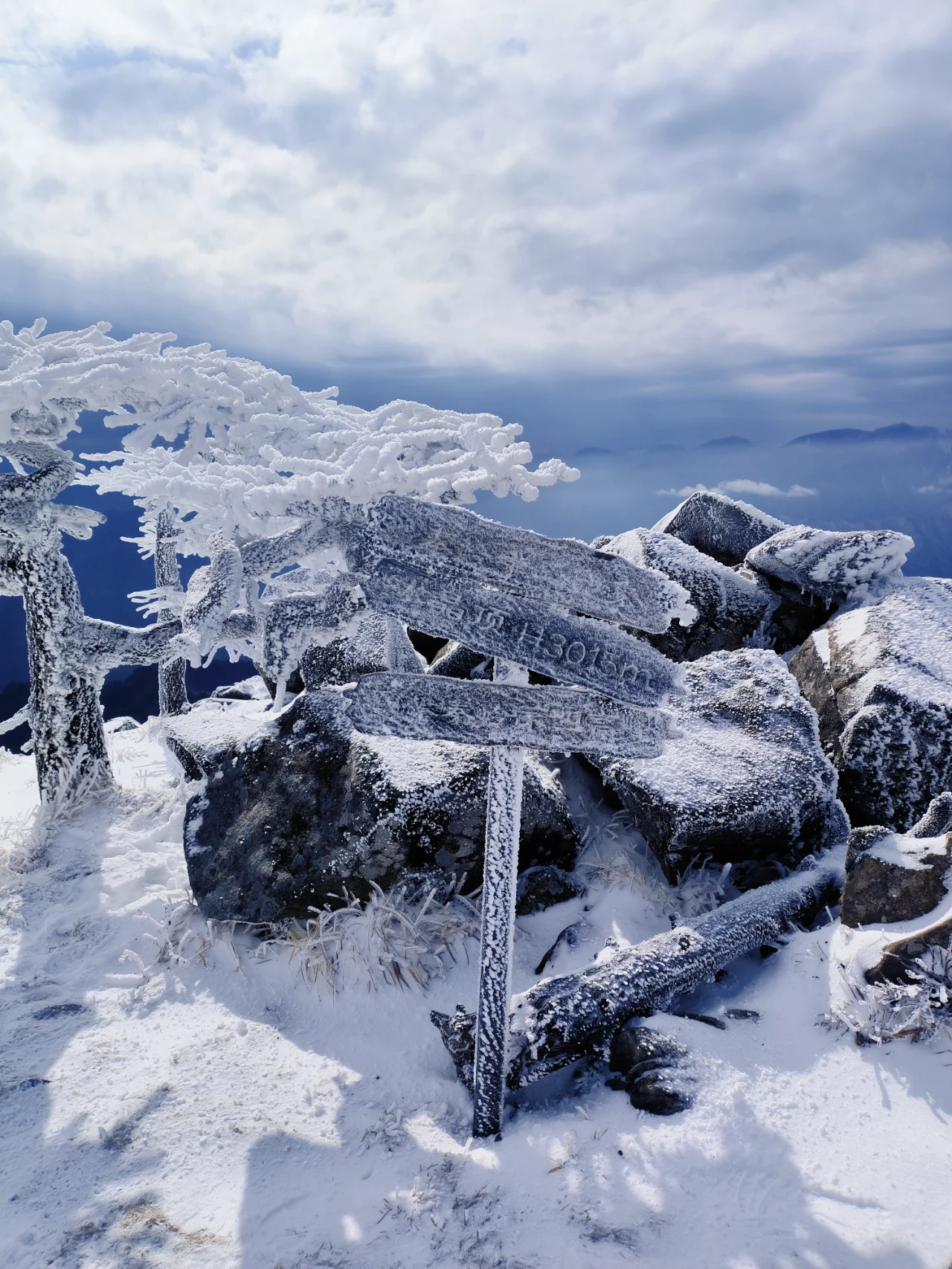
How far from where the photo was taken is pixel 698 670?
220 inches

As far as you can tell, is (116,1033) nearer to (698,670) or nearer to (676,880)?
(676,880)

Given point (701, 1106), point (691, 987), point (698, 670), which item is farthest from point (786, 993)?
point (698, 670)

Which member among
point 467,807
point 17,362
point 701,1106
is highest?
point 17,362

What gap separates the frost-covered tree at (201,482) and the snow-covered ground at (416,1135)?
2.12m

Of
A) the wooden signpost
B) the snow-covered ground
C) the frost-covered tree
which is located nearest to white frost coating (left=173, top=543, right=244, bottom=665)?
the frost-covered tree

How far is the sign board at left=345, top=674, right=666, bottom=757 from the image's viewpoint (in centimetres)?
299

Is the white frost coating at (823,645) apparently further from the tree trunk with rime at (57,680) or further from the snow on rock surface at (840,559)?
the tree trunk with rime at (57,680)

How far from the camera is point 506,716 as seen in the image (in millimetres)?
3020

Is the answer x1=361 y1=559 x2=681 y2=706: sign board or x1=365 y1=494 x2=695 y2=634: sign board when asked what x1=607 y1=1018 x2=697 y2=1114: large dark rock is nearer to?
x1=361 y1=559 x2=681 y2=706: sign board

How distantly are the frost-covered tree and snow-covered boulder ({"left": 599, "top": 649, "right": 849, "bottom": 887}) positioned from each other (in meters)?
2.08

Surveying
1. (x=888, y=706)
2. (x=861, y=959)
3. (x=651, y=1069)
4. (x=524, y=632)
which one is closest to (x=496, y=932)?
(x=651, y=1069)

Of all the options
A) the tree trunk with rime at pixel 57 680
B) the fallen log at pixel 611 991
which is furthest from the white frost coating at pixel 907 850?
the tree trunk with rime at pixel 57 680

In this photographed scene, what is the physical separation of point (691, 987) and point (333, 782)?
261 centimetres

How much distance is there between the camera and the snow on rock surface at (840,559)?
258 inches
